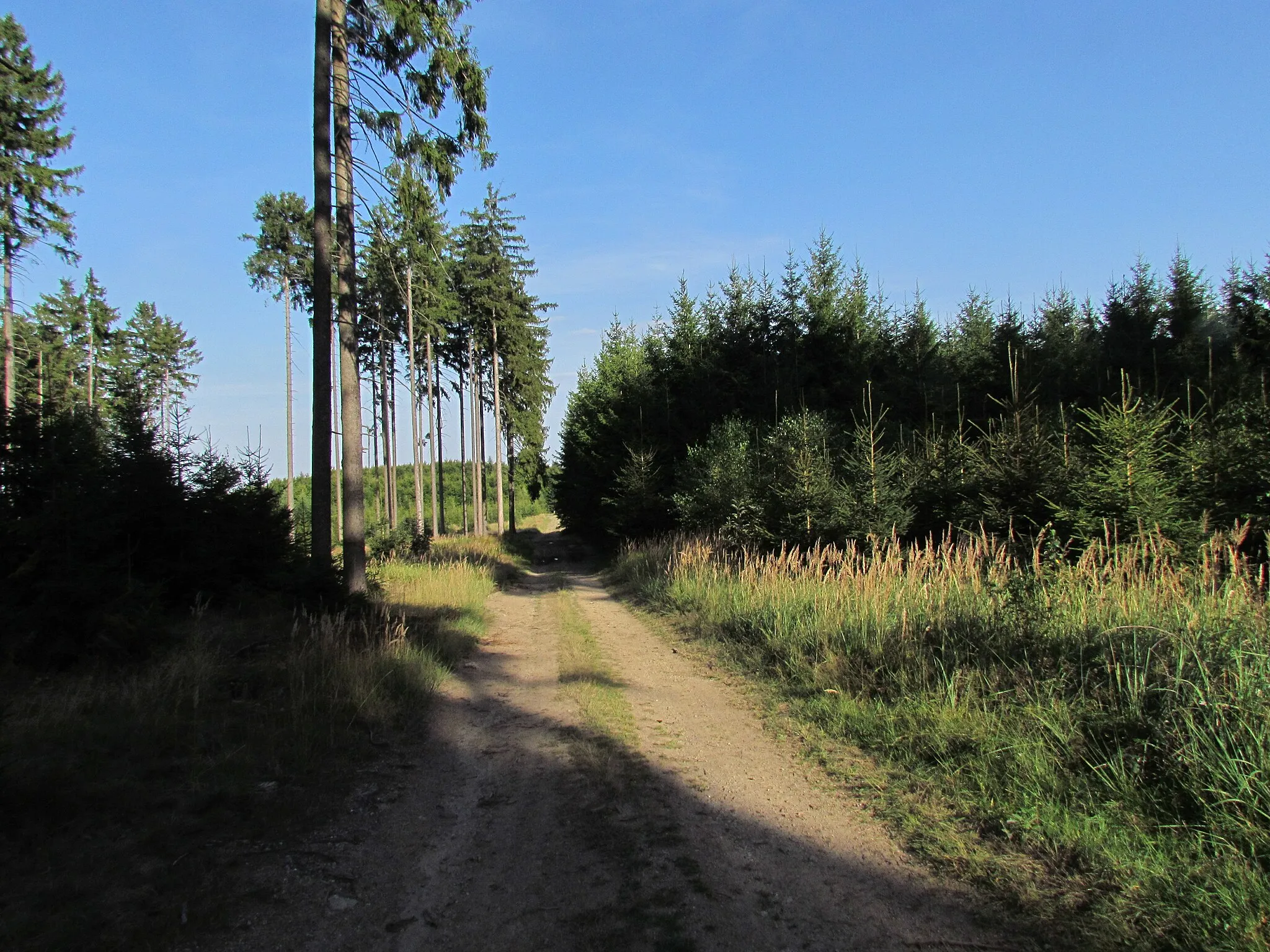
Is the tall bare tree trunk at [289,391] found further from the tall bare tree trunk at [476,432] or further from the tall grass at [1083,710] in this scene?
the tall grass at [1083,710]

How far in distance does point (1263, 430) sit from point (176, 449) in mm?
15395

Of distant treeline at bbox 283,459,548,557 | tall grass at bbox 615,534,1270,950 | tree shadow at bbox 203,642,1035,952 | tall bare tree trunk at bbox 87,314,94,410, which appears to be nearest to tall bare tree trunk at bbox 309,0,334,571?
tree shadow at bbox 203,642,1035,952

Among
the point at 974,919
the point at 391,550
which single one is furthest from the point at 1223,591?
the point at 391,550

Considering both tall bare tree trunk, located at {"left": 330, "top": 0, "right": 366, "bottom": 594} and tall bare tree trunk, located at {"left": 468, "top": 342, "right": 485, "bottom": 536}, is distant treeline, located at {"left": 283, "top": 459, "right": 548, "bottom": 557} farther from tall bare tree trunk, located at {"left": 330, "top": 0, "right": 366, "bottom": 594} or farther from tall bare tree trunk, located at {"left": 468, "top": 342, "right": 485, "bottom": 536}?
tall bare tree trunk, located at {"left": 330, "top": 0, "right": 366, "bottom": 594}

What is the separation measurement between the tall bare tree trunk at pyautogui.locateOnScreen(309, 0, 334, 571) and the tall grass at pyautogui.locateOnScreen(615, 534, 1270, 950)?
7266mm

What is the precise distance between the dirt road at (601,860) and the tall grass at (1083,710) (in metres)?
0.66

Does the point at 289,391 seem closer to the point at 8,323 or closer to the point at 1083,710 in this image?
the point at 8,323

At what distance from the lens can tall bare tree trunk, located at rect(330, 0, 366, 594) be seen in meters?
10.9

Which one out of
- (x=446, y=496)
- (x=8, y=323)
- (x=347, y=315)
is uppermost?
(x=8, y=323)

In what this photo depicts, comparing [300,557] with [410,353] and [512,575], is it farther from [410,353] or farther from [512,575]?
[410,353]

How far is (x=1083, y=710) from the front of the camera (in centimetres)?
438

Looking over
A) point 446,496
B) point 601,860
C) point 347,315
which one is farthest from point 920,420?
point 446,496

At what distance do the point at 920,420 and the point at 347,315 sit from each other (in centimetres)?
1927

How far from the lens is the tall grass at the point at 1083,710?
9.89 ft
